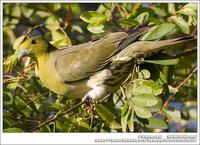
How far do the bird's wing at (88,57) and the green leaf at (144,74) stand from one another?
0.66 ft

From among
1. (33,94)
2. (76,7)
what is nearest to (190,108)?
(76,7)

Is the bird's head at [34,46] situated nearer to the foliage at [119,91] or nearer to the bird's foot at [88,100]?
the foliage at [119,91]

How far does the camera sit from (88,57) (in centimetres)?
255

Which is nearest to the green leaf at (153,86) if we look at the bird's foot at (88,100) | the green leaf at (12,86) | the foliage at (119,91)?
the foliage at (119,91)

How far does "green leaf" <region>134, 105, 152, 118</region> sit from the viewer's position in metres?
2.14

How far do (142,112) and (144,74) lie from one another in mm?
196

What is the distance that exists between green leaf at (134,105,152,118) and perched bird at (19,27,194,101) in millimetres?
312

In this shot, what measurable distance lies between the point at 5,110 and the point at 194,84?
1.06 meters

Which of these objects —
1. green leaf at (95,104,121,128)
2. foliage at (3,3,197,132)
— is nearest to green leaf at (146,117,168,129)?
foliage at (3,3,197,132)

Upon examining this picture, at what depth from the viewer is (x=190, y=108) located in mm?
3611

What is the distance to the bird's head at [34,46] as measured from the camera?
2.74 meters

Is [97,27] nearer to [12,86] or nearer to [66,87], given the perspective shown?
[66,87]

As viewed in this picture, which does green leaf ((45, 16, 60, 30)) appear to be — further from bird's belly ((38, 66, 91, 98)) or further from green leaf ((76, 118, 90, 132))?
green leaf ((76, 118, 90, 132))

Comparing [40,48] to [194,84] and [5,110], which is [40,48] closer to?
[5,110]
